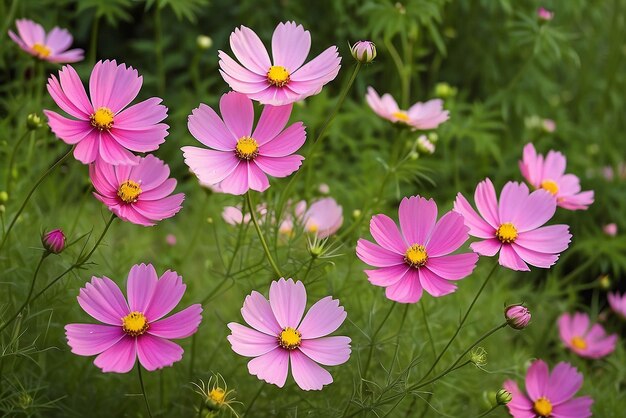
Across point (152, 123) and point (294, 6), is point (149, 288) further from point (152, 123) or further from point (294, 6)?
point (294, 6)

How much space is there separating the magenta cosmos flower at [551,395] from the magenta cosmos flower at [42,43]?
39.7 inches

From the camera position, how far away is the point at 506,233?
115 cm

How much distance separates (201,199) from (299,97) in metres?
1.22

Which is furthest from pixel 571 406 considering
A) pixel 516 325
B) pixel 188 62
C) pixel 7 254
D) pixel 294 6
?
pixel 188 62

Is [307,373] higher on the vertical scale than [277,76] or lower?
lower

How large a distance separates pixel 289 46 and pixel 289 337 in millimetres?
434

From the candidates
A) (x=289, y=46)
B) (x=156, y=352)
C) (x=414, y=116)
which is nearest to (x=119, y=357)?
(x=156, y=352)

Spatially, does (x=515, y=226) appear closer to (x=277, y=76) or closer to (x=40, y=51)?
(x=277, y=76)

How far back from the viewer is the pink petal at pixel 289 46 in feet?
3.88

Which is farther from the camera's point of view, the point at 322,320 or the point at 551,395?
the point at 551,395

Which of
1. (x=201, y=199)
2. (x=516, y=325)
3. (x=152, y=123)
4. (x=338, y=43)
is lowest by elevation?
(x=516, y=325)

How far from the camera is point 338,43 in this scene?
2.36m

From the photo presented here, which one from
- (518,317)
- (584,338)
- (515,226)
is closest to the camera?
(518,317)

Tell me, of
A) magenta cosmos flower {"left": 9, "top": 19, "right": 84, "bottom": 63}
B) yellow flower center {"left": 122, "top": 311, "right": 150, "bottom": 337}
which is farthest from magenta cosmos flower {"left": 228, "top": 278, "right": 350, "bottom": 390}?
magenta cosmos flower {"left": 9, "top": 19, "right": 84, "bottom": 63}
